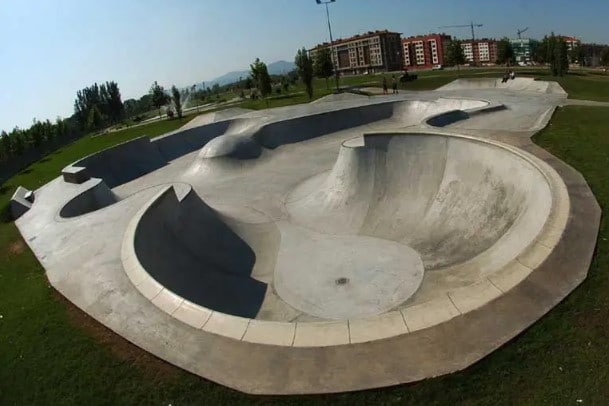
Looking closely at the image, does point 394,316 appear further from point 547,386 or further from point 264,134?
point 264,134

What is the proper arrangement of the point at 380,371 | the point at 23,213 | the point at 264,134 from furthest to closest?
the point at 264,134, the point at 23,213, the point at 380,371

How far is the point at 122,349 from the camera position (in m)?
7.45

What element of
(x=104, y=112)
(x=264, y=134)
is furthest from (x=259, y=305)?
(x=104, y=112)

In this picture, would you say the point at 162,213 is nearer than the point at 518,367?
No

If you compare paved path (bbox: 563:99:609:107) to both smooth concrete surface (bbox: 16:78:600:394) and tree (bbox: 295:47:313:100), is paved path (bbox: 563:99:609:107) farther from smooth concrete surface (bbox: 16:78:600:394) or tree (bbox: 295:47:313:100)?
tree (bbox: 295:47:313:100)

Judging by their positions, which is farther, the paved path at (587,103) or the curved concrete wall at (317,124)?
→ the curved concrete wall at (317,124)

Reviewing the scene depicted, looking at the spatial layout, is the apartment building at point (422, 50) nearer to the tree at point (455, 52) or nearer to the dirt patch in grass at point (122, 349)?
the tree at point (455, 52)

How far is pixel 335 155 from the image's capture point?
2452 cm

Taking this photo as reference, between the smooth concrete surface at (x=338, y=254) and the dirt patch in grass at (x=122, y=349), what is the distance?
0.51 ft

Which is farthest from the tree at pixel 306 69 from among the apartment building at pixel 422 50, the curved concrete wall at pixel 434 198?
the apartment building at pixel 422 50

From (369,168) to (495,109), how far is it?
12.6 meters

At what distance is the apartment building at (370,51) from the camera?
154125mm

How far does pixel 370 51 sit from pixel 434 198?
6120 inches

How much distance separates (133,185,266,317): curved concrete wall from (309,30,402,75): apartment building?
145 metres
